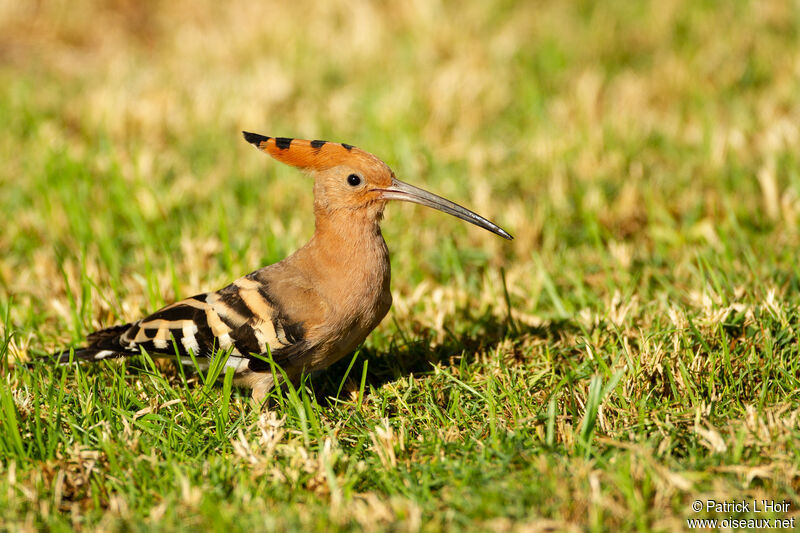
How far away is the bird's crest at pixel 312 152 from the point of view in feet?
9.45

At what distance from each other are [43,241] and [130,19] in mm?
3786

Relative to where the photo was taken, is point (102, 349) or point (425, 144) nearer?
point (102, 349)

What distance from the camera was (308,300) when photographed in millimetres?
2793

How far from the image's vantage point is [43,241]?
14.2ft

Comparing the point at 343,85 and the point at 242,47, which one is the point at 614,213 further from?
the point at 242,47

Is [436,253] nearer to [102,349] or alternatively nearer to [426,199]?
[426,199]

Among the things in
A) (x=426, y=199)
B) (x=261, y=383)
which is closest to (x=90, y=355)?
(x=261, y=383)

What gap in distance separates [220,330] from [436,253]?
5.07ft

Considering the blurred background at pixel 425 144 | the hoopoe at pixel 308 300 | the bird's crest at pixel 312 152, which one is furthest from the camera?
the blurred background at pixel 425 144

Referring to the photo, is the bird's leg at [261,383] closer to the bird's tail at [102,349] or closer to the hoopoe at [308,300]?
the hoopoe at [308,300]

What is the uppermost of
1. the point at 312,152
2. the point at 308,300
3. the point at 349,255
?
the point at 312,152

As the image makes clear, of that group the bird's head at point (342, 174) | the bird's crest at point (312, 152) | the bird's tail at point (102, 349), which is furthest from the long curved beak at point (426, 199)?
the bird's tail at point (102, 349)

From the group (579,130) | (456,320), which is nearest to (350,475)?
(456,320)

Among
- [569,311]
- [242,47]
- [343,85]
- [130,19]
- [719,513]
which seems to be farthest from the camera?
[130,19]
